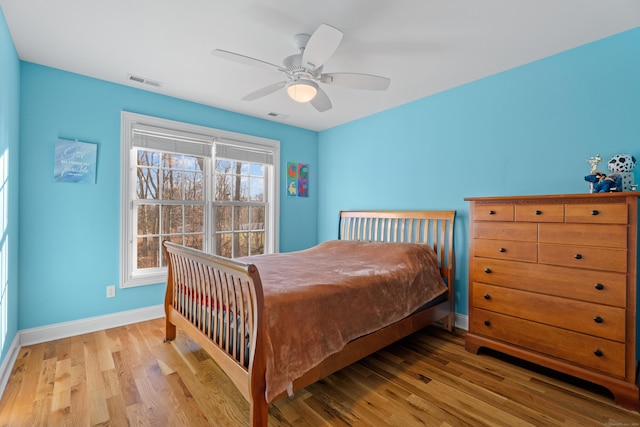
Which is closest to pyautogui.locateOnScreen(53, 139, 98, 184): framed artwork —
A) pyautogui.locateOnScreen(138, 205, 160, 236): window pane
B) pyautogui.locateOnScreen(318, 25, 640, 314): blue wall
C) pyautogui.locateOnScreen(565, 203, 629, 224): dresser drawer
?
pyautogui.locateOnScreen(138, 205, 160, 236): window pane

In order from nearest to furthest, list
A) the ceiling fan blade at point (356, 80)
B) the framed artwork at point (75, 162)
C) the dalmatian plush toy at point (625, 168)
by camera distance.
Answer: the dalmatian plush toy at point (625, 168) → the ceiling fan blade at point (356, 80) → the framed artwork at point (75, 162)

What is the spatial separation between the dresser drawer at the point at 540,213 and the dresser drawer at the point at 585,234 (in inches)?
2.0

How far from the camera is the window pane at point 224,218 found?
3836 millimetres

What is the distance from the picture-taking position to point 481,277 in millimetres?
2436

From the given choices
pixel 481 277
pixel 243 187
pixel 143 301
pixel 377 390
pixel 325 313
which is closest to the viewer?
pixel 325 313

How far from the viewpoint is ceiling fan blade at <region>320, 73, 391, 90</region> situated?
217 cm

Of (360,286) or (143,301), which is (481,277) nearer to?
(360,286)

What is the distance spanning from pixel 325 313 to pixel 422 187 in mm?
2160

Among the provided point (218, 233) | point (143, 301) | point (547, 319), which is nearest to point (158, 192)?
point (218, 233)

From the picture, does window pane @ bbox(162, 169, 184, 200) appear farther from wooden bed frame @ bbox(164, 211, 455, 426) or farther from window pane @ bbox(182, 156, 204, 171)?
wooden bed frame @ bbox(164, 211, 455, 426)

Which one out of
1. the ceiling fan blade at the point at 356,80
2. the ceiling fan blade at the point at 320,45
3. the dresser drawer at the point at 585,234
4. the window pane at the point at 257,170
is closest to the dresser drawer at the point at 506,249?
the dresser drawer at the point at 585,234

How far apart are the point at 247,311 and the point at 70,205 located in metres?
2.42

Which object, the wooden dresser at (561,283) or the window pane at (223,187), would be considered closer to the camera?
the wooden dresser at (561,283)

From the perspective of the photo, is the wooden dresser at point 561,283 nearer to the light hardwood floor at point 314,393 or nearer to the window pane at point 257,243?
the light hardwood floor at point 314,393
